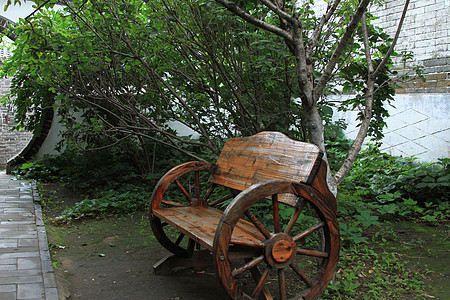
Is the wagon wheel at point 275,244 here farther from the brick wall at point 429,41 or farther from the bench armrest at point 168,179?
the brick wall at point 429,41

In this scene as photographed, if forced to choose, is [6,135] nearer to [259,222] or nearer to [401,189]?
[401,189]

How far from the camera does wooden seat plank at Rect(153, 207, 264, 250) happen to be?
240 centimetres

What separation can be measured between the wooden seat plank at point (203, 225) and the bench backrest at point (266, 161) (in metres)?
0.30

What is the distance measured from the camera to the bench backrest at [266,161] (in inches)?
98.9

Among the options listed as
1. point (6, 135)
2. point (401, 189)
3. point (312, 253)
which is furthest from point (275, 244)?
point (6, 135)

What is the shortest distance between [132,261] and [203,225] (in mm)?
1251

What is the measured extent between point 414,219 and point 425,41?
3492 millimetres

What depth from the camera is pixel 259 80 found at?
439 centimetres

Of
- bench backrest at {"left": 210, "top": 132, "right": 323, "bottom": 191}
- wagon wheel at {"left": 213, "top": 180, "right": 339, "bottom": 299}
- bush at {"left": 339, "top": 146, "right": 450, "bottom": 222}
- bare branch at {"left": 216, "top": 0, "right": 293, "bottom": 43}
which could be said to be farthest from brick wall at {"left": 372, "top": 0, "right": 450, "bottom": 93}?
wagon wheel at {"left": 213, "top": 180, "right": 339, "bottom": 299}

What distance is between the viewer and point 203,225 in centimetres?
280

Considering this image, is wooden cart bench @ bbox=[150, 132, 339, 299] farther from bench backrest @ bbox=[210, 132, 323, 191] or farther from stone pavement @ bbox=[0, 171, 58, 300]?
stone pavement @ bbox=[0, 171, 58, 300]

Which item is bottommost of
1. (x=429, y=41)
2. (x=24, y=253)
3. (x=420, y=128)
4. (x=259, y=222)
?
(x=24, y=253)

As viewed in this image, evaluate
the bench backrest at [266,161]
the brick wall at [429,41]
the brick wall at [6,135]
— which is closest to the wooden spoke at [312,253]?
the bench backrest at [266,161]

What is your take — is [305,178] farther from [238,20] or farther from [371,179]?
[371,179]
